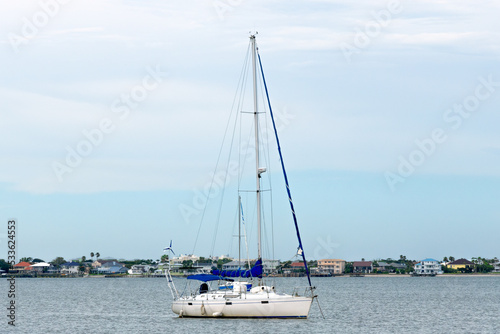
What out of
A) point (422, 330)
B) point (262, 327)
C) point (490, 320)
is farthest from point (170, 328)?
point (490, 320)

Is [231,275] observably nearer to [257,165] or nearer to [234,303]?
[234,303]

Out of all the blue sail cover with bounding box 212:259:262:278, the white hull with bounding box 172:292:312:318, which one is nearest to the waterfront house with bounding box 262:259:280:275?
the blue sail cover with bounding box 212:259:262:278

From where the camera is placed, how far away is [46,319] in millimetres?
64812

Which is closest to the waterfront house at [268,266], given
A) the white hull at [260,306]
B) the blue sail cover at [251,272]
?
the blue sail cover at [251,272]

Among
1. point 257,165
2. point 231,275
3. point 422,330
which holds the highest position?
point 257,165

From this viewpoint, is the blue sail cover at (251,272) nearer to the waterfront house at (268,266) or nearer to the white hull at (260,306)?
the waterfront house at (268,266)

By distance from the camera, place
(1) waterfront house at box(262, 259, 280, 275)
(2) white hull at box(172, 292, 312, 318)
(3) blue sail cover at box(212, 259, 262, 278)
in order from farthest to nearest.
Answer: (1) waterfront house at box(262, 259, 280, 275), (3) blue sail cover at box(212, 259, 262, 278), (2) white hull at box(172, 292, 312, 318)

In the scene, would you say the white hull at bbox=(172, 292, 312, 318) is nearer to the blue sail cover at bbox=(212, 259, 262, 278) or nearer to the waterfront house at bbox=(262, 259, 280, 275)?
the blue sail cover at bbox=(212, 259, 262, 278)

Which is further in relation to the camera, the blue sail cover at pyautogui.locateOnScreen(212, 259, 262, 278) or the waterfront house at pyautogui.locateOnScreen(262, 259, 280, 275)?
the waterfront house at pyautogui.locateOnScreen(262, 259, 280, 275)

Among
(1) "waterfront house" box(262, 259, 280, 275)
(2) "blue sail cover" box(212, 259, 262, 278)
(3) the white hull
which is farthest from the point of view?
(1) "waterfront house" box(262, 259, 280, 275)

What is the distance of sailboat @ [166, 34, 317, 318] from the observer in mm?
51156

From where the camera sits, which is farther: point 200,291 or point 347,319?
Answer: point 347,319

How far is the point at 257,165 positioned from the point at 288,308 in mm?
10787

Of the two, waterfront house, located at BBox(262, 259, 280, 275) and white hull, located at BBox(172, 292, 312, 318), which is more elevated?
waterfront house, located at BBox(262, 259, 280, 275)
